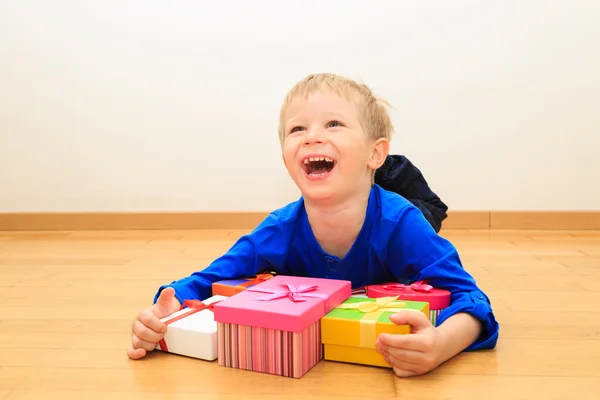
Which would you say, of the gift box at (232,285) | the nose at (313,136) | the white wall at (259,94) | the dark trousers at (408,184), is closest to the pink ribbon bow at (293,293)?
the gift box at (232,285)

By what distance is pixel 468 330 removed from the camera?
0.85 meters

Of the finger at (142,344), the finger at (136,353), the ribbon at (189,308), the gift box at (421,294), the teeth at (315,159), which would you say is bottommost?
the finger at (136,353)

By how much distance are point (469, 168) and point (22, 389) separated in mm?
1763

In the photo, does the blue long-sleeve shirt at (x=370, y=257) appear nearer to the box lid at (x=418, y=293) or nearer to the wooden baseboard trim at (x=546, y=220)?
the box lid at (x=418, y=293)

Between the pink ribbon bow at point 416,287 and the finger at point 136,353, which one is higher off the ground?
the pink ribbon bow at point 416,287

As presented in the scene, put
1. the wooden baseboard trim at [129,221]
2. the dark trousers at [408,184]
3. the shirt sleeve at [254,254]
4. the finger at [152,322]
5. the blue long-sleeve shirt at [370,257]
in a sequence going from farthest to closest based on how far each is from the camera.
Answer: the wooden baseboard trim at [129,221], the dark trousers at [408,184], the shirt sleeve at [254,254], the blue long-sleeve shirt at [370,257], the finger at [152,322]

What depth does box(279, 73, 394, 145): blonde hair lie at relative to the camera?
100 centimetres

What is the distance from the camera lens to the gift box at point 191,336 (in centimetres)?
84

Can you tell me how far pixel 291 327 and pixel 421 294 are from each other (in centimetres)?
25

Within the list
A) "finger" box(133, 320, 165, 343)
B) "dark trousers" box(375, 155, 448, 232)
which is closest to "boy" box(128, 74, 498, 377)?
"finger" box(133, 320, 165, 343)

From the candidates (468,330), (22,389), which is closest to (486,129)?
(468,330)

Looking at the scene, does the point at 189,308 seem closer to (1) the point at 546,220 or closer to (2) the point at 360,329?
(2) the point at 360,329

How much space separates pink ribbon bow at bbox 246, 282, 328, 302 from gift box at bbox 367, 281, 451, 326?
0.12 meters

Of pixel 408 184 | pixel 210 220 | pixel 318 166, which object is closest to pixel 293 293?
pixel 318 166
